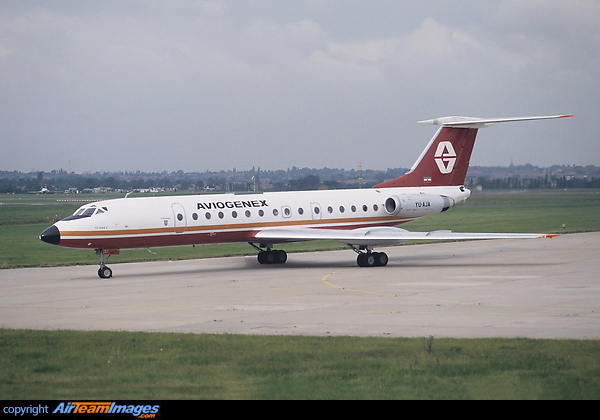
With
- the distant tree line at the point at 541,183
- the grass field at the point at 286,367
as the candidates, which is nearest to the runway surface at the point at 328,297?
the grass field at the point at 286,367

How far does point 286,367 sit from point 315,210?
18568mm

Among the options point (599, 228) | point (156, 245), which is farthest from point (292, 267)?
point (599, 228)

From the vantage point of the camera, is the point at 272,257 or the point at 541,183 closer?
the point at 272,257

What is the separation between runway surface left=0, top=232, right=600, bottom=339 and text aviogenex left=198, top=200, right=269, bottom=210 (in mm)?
2338

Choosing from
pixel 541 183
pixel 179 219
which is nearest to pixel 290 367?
pixel 179 219

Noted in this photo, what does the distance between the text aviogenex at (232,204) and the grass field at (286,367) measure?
1297 centimetres

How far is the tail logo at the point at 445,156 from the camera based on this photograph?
33656 millimetres

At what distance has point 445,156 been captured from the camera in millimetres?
33781

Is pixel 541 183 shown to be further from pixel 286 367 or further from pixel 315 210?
pixel 286 367

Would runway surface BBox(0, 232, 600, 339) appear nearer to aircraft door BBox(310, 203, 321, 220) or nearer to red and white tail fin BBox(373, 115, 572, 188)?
aircraft door BBox(310, 203, 321, 220)

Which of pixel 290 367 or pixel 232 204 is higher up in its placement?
pixel 232 204

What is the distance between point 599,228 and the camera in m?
47.0

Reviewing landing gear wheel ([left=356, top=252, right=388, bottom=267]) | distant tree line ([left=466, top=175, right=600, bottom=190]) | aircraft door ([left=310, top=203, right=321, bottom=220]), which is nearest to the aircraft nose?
aircraft door ([left=310, top=203, right=321, bottom=220])

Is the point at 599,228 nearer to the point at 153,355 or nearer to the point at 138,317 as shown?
the point at 138,317
